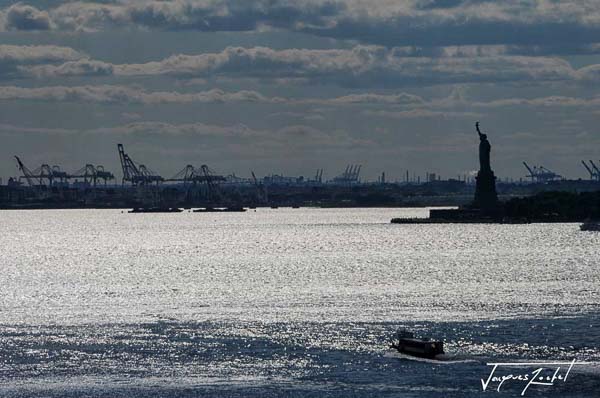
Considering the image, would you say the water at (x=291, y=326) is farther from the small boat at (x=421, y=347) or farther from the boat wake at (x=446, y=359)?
the small boat at (x=421, y=347)

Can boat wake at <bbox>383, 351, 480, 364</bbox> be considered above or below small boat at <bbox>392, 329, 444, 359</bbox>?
below

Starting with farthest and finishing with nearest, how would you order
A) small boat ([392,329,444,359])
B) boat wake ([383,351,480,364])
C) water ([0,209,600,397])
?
small boat ([392,329,444,359]) → boat wake ([383,351,480,364]) → water ([0,209,600,397])

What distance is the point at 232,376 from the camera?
6475 cm

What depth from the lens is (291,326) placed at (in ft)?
267

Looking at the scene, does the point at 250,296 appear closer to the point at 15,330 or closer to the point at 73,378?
the point at 15,330

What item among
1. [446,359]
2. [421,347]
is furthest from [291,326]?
[446,359]

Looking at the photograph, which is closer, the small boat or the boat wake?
the boat wake

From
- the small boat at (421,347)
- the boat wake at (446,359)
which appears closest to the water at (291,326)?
the boat wake at (446,359)

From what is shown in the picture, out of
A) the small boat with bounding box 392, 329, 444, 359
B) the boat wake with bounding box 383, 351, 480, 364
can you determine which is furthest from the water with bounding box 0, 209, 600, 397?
the small boat with bounding box 392, 329, 444, 359

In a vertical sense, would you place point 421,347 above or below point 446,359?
above

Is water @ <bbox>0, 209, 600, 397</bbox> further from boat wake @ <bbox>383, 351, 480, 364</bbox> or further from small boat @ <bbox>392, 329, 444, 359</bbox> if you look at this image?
small boat @ <bbox>392, 329, 444, 359</bbox>

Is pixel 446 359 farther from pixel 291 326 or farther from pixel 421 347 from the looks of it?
pixel 291 326

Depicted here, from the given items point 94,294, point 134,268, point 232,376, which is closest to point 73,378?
point 232,376

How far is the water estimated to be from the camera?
6322cm
